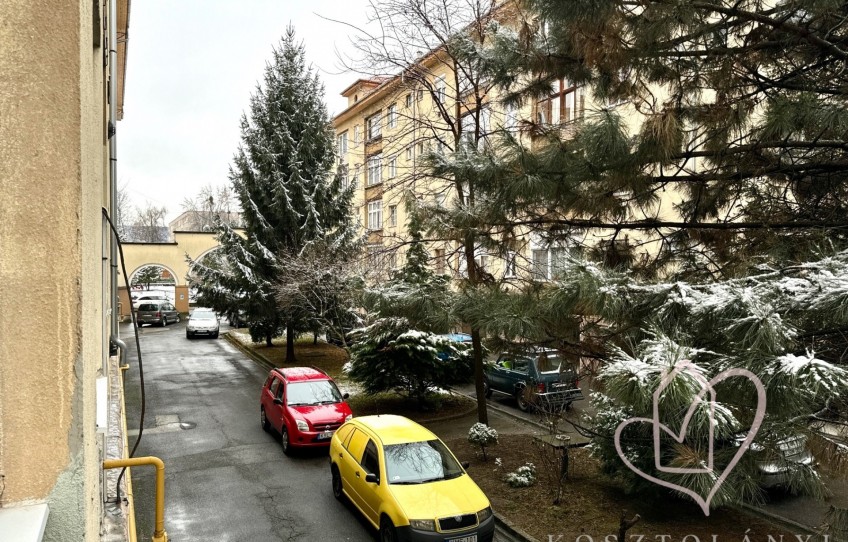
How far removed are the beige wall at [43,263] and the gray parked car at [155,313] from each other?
4196 cm

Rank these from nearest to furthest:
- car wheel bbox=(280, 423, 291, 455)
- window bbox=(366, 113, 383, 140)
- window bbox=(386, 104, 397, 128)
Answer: car wheel bbox=(280, 423, 291, 455)
window bbox=(386, 104, 397, 128)
window bbox=(366, 113, 383, 140)

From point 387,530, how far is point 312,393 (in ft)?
19.7

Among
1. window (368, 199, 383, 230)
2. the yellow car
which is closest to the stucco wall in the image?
the yellow car

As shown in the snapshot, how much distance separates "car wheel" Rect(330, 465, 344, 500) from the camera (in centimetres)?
1045

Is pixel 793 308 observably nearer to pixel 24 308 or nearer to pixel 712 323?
pixel 712 323

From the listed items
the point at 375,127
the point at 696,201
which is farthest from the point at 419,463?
the point at 375,127

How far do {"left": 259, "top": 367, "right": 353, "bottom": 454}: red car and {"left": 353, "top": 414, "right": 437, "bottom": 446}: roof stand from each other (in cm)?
250

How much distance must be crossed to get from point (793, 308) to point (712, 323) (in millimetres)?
503

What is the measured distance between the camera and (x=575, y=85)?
7699 millimetres

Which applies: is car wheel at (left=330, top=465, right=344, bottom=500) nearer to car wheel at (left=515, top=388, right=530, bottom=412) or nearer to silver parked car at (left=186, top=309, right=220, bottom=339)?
car wheel at (left=515, top=388, right=530, bottom=412)

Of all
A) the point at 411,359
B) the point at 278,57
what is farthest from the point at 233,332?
the point at 411,359

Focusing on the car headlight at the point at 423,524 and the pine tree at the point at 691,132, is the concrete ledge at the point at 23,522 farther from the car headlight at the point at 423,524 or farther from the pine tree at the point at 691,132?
the car headlight at the point at 423,524

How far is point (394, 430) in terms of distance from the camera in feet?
32.8

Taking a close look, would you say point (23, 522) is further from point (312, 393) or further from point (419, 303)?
point (312, 393)
